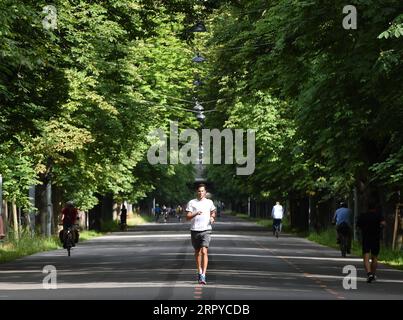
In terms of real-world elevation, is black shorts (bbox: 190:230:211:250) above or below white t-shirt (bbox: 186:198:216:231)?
below

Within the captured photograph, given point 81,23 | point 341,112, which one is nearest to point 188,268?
point 341,112

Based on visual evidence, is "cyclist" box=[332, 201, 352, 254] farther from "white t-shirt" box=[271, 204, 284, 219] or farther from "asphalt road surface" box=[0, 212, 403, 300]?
"white t-shirt" box=[271, 204, 284, 219]

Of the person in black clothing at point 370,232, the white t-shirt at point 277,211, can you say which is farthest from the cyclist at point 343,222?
the white t-shirt at point 277,211

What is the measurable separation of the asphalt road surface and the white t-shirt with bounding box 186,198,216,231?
43.7 inches

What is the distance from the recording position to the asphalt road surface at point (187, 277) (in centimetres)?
2077

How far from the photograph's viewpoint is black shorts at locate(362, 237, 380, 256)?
25766 millimetres

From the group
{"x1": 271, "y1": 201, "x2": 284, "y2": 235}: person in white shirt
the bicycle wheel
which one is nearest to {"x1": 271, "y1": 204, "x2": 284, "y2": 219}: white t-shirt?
Result: {"x1": 271, "y1": 201, "x2": 284, "y2": 235}: person in white shirt

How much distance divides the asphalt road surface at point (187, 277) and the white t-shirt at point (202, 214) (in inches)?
43.7

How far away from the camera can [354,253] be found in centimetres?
4109

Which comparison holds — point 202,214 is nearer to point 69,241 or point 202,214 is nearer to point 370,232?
point 370,232

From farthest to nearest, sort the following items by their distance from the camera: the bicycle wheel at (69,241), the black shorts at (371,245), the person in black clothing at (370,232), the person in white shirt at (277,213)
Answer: the person in white shirt at (277,213) < the bicycle wheel at (69,241) < the person in black clothing at (370,232) < the black shorts at (371,245)

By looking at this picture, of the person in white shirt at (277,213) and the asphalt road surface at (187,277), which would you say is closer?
the asphalt road surface at (187,277)

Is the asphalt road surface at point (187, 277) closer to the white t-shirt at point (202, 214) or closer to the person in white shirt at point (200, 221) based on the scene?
the person in white shirt at point (200, 221)

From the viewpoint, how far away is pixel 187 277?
83.8 feet
